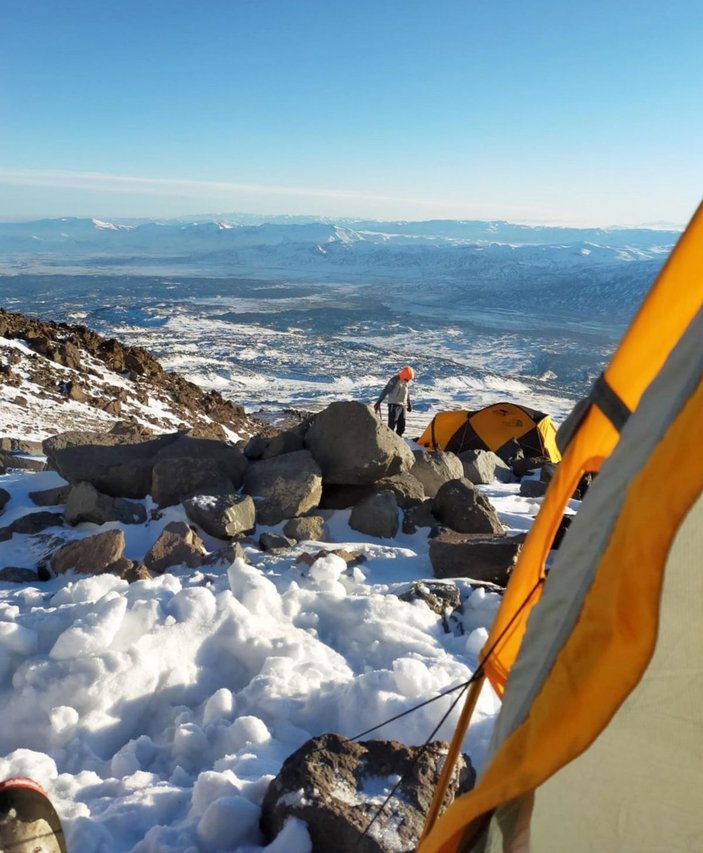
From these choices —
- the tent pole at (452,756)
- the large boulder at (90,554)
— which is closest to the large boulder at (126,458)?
the large boulder at (90,554)

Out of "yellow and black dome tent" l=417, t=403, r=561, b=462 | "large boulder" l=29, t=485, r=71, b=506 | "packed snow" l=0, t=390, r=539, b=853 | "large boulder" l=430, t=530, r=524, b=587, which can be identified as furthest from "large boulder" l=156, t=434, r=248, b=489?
"yellow and black dome tent" l=417, t=403, r=561, b=462

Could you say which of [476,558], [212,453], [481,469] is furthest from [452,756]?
[481,469]

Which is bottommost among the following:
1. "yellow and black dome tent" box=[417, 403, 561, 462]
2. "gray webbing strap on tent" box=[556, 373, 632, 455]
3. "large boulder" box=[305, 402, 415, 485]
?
"yellow and black dome tent" box=[417, 403, 561, 462]

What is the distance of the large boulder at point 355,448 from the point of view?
21.1 feet

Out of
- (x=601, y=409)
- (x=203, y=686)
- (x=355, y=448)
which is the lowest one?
(x=203, y=686)

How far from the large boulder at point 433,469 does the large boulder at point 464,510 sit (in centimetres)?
99

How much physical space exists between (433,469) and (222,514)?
3.04m

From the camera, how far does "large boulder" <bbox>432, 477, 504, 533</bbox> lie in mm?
6035

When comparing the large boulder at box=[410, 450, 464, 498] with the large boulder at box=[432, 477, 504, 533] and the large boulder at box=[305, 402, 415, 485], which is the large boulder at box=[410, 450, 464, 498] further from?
the large boulder at box=[432, 477, 504, 533]

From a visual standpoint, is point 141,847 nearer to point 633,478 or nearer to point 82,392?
point 633,478

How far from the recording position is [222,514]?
17.7ft

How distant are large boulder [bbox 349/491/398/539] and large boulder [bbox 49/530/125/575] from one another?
215 cm

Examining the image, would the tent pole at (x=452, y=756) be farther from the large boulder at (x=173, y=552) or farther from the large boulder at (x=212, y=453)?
the large boulder at (x=212, y=453)

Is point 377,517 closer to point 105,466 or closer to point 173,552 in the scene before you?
point 173,552
